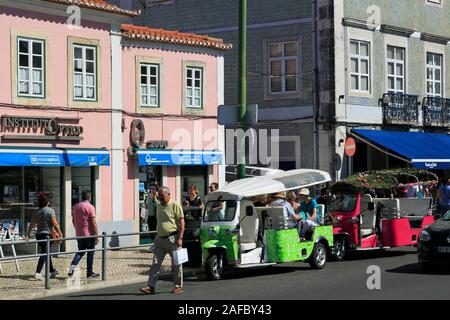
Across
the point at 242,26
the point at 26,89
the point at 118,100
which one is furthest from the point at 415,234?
the point at 26,89

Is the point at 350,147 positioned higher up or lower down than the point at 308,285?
higher up

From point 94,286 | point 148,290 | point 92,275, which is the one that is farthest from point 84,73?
point 148,290

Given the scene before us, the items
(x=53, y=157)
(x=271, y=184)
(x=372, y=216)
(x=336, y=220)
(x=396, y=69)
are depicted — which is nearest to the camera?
(x=271, y=184)

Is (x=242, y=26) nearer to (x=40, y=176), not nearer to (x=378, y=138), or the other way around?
(x=40, y=176)

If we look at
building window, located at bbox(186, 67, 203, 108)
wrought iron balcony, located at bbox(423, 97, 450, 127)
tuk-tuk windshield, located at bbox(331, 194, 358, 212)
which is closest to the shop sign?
building window, located at bbox(186, 67, 203, 108)

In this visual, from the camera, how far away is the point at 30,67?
67.8 feet

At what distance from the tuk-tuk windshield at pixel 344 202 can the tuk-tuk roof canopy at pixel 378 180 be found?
7.3 inches

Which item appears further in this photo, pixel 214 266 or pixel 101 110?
pixel 101 110

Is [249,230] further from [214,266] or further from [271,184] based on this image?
[214,266]

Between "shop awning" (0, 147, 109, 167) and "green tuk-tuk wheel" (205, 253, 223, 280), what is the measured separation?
19.7 feet

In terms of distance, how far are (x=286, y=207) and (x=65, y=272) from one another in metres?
4.49

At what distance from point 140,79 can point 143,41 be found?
0.99 m

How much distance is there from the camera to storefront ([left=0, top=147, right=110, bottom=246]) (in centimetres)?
2011
